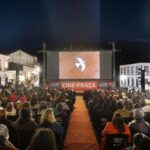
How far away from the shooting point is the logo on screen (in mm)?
41719

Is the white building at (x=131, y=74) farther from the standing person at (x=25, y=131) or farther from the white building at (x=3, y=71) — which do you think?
the standing person at (x=25, y=131)

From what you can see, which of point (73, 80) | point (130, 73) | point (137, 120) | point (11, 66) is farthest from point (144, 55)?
point (137, 120)

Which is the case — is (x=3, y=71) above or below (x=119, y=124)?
above

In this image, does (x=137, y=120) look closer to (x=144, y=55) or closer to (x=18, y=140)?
(x=18, y=140)

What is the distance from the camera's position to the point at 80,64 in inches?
1647

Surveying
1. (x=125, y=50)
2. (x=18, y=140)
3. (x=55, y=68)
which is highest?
(x=125, y=50)

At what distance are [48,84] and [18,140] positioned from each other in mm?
34720

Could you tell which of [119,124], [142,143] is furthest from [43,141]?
[119,124]

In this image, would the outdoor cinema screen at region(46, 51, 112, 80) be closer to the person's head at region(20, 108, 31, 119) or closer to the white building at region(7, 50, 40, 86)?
the white building at region(7, 50, 40, 86)

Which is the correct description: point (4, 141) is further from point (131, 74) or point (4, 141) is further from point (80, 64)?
point (131, 74)

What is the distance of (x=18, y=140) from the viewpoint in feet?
22.9

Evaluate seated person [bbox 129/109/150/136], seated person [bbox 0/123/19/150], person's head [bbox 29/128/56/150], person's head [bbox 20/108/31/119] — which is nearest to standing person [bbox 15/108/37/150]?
person's head [bbox 20/108/31/119]

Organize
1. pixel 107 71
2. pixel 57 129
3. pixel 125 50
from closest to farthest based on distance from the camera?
pixel 57 129
pixel 107 71
pixel 125 50

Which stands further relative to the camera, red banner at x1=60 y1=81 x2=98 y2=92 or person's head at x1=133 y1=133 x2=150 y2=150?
red banner at x1=60 y1=81 x2=98 y2=92
